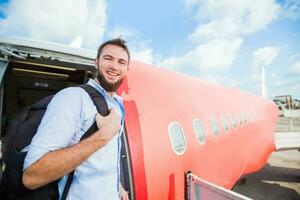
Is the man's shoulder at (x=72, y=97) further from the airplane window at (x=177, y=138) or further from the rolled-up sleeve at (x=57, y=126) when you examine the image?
the airplane window at (x=177, y=138)

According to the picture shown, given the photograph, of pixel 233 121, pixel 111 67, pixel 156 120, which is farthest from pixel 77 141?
pixel 233 121

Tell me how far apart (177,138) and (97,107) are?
1.69 metres

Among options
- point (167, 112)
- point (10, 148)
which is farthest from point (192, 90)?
point (10, 148)

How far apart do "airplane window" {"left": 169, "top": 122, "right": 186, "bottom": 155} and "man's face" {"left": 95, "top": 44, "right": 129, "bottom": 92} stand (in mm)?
1316

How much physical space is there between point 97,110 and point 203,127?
2664 millimetres

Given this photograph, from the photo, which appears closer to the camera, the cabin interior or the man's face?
the man's face

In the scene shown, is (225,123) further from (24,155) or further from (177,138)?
(24,155)

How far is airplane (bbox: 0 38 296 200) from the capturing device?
227cm

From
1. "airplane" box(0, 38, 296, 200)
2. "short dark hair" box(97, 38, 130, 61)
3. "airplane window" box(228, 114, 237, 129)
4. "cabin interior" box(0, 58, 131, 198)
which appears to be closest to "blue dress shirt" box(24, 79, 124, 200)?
"short dark hair" box(97, 38, 130, 61)

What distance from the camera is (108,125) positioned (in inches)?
51.8

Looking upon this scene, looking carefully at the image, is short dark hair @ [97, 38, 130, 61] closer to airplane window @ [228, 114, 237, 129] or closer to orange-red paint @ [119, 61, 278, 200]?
orange-red paint @ [119, 61, 278, 200]

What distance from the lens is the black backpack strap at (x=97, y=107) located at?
4.26 feet

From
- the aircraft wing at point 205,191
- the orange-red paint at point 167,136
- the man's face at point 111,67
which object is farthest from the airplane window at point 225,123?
the man's face at point 111,67

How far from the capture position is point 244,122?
20.8 ft
